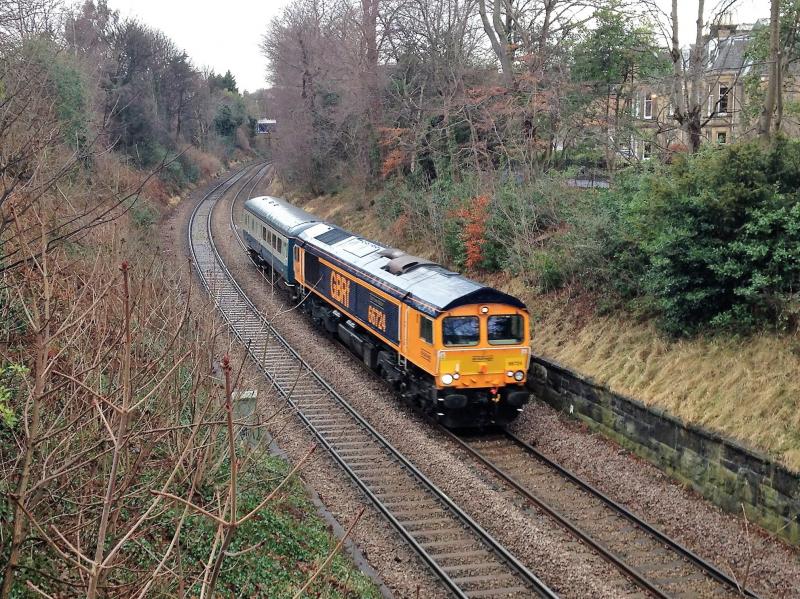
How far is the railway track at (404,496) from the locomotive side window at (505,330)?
112 inches

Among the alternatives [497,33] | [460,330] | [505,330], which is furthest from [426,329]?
A: [497,33]

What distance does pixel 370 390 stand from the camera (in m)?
17.5

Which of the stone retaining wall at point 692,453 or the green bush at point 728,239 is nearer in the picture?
the stone retaining wall at point 692,453

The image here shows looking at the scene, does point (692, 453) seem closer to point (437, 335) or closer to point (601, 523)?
point (601, 523)

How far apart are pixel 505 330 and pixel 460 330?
0.97 metres

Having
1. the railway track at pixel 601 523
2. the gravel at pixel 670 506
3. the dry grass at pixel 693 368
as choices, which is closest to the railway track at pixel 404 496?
the railway track at pixel 601 523

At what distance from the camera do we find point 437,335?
14352mm

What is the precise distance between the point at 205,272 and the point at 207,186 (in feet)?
102

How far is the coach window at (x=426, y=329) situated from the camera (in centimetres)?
1456

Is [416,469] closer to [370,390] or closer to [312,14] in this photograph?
[370,390]

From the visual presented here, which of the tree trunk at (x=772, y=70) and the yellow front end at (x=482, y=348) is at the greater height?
the tree trunk at (x=772, y=70)

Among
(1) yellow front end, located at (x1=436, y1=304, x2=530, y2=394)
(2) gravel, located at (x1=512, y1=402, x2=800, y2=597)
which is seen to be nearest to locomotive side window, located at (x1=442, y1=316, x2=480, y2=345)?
(1) yellow front end, located at (x1=436, y1=304, x2=530, y2=394)

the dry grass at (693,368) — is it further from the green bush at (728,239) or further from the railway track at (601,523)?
the railway track at (601,523)

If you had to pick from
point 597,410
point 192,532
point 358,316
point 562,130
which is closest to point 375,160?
point 562,130
